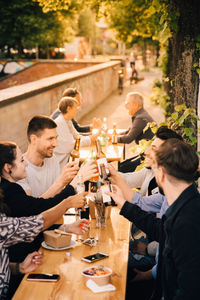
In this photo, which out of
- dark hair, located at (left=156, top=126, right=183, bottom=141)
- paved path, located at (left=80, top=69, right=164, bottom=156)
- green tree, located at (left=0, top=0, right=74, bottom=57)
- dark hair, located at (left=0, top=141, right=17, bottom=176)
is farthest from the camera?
green tree, located at (left=0, top=0, right=74, bottom=57)

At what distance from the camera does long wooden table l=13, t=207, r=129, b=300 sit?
8.46ft

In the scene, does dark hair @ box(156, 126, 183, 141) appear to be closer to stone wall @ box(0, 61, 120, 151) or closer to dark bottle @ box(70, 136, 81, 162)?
dark bottle @ box(70, 136, 81, 162)

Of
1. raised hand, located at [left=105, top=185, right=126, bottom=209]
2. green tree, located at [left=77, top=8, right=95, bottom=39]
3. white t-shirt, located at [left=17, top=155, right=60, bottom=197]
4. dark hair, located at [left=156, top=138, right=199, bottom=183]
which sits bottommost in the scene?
white t-shirt, located at [left=17, top=155, right=60, bottom=197]

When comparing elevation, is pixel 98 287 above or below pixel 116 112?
above

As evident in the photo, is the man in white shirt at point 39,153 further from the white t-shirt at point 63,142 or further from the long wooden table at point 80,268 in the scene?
the white t-shirt at point 63,142

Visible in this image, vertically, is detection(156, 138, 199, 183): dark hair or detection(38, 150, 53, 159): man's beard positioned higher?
detection(156, 138, 199, 183): dark hair

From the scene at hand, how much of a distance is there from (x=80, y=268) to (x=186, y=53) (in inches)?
141

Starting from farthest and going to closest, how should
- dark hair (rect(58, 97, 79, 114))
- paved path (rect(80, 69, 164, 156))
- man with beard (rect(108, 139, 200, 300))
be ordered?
paved path (rect(80, 69, 164, 156)), dark hair (rect(58, 97, 79, 114)), man with beard (rect(108, 139, 200, 300))

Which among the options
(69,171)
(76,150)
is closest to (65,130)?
(76,150)

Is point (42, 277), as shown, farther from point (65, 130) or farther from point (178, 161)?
point (65, 130)

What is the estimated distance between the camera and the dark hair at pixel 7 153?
10.9 ft

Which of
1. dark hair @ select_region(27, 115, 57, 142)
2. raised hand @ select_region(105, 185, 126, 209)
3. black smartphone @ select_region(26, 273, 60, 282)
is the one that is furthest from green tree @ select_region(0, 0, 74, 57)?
black smartphone @ select_region(26, 273, 60, 282)

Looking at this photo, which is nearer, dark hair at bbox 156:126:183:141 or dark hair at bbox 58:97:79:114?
dark hair at bbox 156:126:183:141

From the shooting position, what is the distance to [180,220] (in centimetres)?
230
